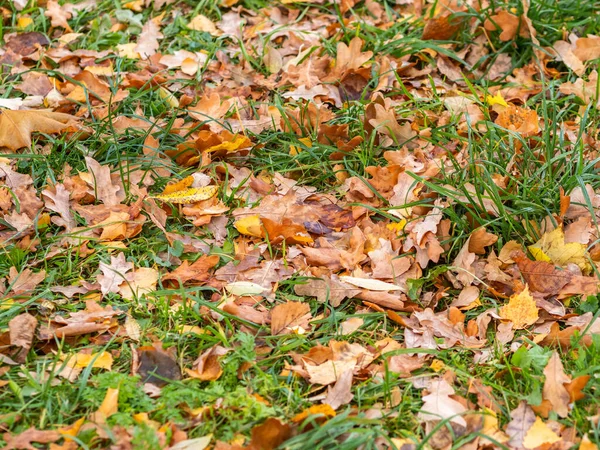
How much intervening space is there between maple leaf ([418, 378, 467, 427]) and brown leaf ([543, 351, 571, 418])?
0.95ft

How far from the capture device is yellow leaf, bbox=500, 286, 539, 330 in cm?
273

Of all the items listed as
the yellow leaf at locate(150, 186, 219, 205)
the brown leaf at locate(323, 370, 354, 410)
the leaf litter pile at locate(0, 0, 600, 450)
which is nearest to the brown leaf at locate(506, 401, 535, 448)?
the leaf litter pile at locate(0, 0, 600, 450)

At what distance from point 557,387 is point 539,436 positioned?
193mm

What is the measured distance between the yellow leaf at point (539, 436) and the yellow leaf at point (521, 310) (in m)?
0.49

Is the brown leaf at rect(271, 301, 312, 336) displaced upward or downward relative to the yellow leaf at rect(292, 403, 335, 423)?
upward

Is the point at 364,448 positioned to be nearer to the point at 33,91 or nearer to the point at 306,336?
the point at 306,336

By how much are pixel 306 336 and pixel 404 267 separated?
1.82 ft

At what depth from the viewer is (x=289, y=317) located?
271cm

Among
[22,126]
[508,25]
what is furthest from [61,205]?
[508,25]

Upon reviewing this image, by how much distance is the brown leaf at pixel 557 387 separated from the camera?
2.36 metres

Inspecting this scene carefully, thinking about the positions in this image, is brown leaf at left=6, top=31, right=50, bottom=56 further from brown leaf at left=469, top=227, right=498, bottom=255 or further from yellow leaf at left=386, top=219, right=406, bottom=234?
brown leaf at left=469, top=227, right=498, bottom=255

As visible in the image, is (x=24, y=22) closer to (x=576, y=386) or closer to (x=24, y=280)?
(x=24, y=280)

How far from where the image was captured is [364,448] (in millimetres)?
2229

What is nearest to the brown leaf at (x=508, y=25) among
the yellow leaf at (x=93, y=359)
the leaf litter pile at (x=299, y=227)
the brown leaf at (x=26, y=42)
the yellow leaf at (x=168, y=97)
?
the leaf litter pile at (x=299, y=227)
